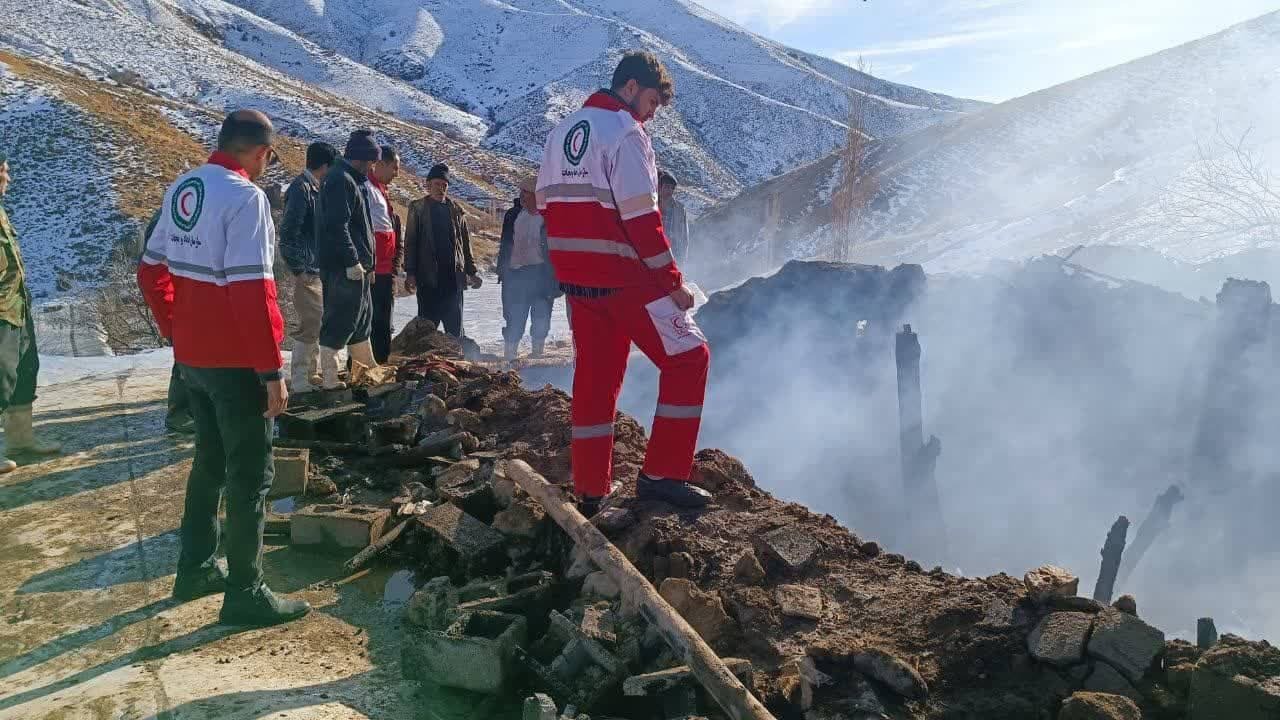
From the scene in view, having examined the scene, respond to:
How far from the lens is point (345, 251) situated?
19.9 feet

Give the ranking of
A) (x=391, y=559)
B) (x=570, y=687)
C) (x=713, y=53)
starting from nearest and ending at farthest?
1. (x=570, y=687)
2. (x=391, y=559)
3. (x=713, y=53)

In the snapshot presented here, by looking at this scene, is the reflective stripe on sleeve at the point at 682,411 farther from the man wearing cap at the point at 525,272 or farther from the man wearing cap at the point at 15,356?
the man wearing cap at the point at 525,272

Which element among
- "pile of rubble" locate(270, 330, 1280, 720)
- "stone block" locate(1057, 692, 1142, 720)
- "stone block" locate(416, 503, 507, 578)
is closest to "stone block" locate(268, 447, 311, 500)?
"pile of rubble" locate(270, 330, 1280, 720)

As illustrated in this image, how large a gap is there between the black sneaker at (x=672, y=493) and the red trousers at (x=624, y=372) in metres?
0.08

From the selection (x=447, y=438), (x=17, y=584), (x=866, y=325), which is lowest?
(x=17, y=584)

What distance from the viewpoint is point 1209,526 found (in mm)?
9672

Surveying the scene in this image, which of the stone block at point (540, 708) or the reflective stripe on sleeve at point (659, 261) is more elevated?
the reflective stripe on sleeve at point (659, 261)

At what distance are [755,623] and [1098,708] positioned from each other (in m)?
1.19

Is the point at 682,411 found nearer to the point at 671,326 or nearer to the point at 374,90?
the point at 671,326

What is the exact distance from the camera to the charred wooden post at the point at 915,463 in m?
8.42

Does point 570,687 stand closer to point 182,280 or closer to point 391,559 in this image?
point 391,559

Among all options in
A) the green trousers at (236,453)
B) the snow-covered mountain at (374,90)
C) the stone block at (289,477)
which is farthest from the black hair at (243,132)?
the snow-covered mountain at (374,90)

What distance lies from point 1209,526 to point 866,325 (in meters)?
4.77

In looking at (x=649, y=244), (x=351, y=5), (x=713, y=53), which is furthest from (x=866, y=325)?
(x=351, y=5)
